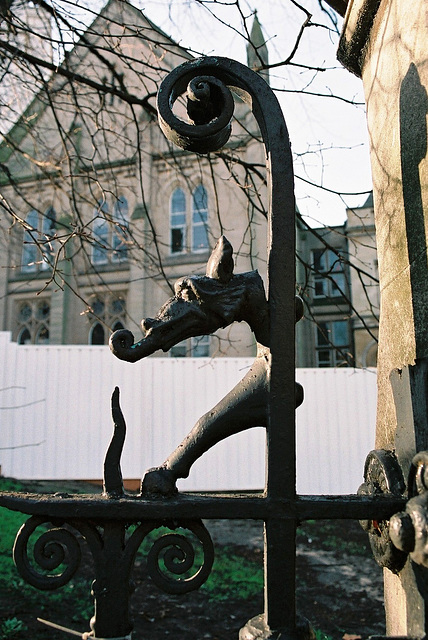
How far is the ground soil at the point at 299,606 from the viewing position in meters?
4.51

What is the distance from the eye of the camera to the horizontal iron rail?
3.62ft

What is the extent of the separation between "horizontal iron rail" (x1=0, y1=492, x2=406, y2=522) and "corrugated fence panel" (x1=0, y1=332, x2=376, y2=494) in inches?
350

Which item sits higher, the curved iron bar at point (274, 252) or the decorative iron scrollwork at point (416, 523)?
the curved iron bar at point (274, 252)

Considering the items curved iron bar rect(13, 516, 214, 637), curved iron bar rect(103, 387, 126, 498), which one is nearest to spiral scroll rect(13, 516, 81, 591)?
curved iron bar rect(13, 516, 214, 637)

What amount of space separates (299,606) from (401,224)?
480 cm

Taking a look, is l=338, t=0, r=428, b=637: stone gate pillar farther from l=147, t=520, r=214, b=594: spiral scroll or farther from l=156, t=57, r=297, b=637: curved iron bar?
l=147, t=520, r=214, b=594: spiral scroll

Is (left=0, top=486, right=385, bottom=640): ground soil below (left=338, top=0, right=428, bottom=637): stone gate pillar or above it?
below

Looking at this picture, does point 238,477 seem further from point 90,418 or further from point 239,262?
point 239,262

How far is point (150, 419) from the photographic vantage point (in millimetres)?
10250

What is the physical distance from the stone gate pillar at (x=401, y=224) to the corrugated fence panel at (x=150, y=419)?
8677 millimetres

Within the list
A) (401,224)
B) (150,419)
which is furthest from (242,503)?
(150,419)

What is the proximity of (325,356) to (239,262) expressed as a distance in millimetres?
8774

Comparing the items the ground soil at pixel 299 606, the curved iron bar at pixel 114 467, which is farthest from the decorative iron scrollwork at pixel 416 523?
the ground soil at pixel 299 606

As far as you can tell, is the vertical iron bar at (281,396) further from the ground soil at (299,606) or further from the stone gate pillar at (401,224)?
the ground soil at (299,606)
